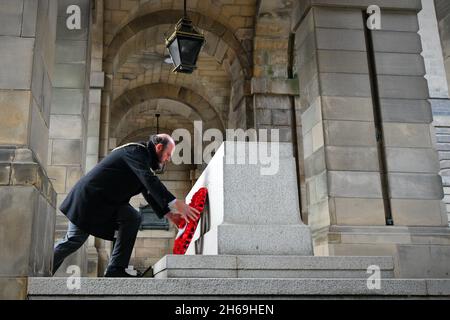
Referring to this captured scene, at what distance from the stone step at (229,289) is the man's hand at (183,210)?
3.66 feet

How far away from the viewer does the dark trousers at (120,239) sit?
13.2 ft

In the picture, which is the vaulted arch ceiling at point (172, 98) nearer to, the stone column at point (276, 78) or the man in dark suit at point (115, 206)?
the stone column at point (276, 78)

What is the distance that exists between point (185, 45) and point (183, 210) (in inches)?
143

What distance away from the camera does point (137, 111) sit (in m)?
16.8

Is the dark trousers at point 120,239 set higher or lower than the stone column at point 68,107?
lower

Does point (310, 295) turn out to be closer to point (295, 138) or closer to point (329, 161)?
point (329, 161)

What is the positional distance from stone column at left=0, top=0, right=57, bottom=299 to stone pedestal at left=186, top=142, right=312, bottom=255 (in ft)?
4.32

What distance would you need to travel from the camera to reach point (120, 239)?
4.07 metres

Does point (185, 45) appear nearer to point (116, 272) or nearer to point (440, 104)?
point (116, 272)

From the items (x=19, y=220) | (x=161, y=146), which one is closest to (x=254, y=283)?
(x=19, y=220)

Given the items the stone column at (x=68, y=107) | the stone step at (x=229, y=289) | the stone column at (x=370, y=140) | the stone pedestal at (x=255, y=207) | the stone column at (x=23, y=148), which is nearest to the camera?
the stone step at (x=229, y=289)

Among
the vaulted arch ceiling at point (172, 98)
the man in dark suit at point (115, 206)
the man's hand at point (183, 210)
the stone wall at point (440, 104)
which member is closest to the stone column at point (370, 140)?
the man's hand at point (183, 210)

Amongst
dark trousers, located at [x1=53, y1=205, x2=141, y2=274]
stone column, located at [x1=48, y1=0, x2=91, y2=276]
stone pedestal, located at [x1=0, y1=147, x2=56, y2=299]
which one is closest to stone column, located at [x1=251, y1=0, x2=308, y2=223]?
stone column, located at [x1=48, y1=0, x2=91, y2=276]
